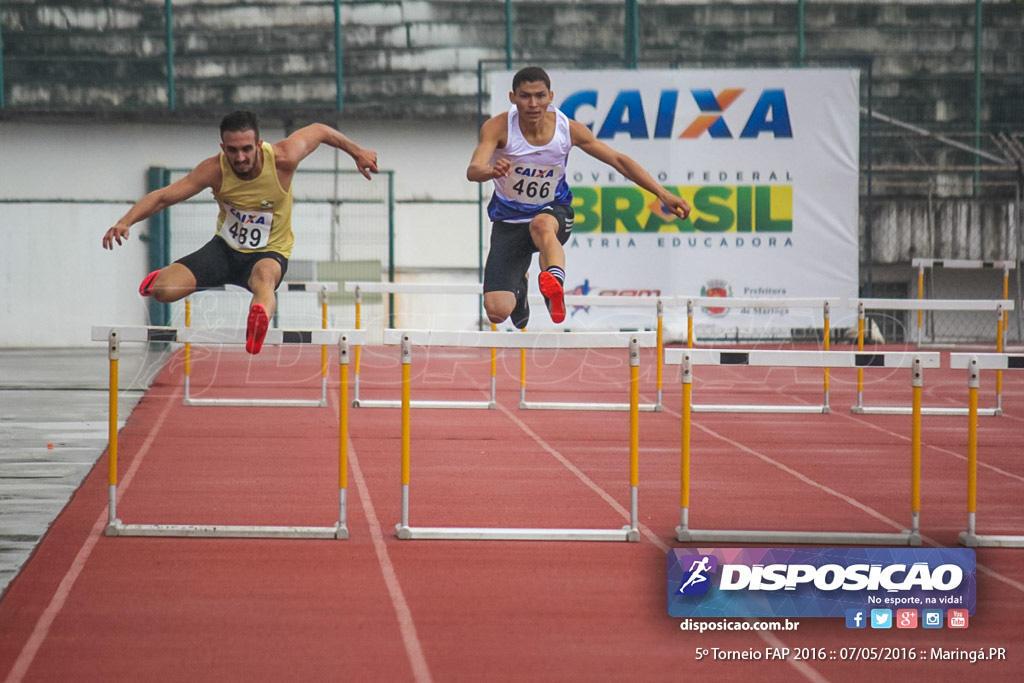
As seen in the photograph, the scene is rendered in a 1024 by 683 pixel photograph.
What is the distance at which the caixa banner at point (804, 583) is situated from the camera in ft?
17.7

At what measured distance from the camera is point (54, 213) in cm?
2028

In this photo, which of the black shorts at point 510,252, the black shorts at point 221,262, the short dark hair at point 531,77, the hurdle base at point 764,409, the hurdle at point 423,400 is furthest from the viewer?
the hurdle base at point 764,409

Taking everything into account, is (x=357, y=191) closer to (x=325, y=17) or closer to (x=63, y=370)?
(x=325, y=17)

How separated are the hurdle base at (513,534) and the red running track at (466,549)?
0.08 meters

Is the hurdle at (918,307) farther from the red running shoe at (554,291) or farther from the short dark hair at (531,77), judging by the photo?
the short dark hair at (531,77)

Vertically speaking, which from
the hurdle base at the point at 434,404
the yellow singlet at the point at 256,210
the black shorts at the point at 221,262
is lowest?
the hurdle base at the point at 434,404

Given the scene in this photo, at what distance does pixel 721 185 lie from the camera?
17.5 m

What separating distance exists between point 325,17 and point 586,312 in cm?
693

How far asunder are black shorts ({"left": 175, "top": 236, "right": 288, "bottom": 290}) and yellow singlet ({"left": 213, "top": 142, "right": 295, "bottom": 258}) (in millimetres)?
38

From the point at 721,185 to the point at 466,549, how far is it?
11609 millimetres

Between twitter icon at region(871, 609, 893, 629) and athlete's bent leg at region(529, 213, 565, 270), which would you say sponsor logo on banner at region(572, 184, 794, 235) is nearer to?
athlete's bent leg at region(529, 213, 565, 270)

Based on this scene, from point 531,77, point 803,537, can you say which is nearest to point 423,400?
point 803,537

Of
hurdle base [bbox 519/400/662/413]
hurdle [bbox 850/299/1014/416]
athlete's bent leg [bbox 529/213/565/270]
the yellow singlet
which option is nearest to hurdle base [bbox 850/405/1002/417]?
hurdle [bbox 850/299/1014/416]

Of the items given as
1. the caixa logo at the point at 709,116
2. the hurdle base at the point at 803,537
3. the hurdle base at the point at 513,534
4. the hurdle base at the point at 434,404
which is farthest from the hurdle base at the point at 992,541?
the caixa logo at the point at 709,116
